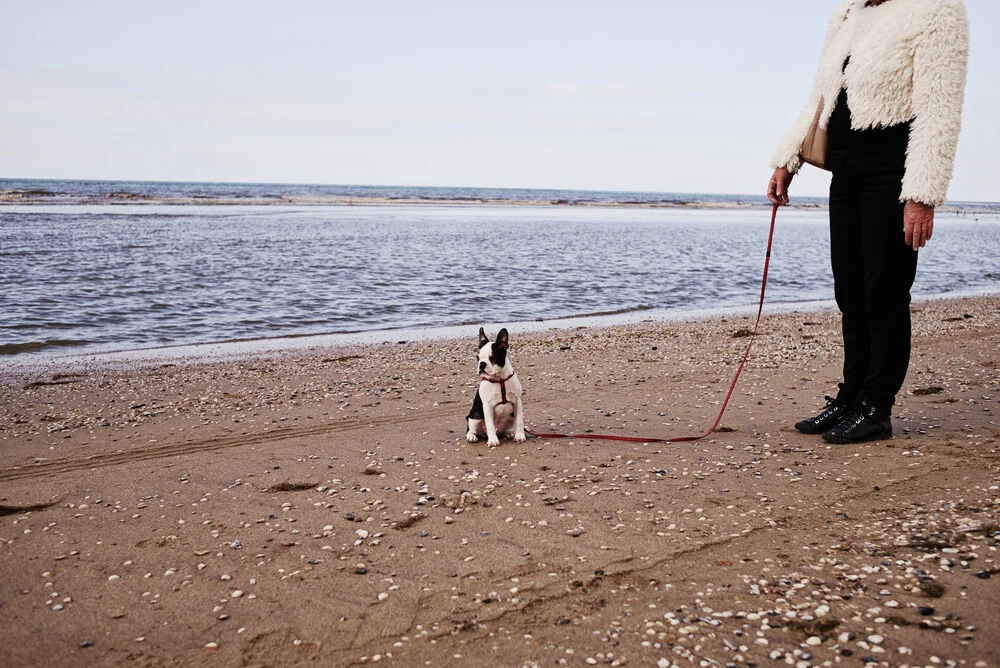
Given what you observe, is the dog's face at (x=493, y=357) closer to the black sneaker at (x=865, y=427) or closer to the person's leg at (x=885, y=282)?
the black sneaker at (x=865, y=427)

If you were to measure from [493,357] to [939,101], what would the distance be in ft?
10.9

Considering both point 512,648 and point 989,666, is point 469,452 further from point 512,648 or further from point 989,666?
point 989,666

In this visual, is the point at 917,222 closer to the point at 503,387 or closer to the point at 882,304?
the point at 882,304

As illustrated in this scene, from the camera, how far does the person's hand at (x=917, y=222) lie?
403 cm

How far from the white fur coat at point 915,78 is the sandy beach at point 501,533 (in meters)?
1.77

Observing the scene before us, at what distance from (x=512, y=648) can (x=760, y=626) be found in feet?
3.08

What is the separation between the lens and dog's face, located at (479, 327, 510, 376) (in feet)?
18.1

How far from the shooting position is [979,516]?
136 inches

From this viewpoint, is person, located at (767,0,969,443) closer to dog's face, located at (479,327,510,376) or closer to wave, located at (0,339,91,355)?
dog's face, located at (479,327,510,376)

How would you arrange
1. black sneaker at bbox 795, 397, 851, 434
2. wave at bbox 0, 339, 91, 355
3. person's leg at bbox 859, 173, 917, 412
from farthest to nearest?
1. wave at bbox 0, 339, 91, 355
2. black sneaker at bbox 795, 397, 851, 434
3. person's leg at bbox 859, 173, 917, 412

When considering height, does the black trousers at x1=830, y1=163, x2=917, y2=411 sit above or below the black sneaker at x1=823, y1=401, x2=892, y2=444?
above

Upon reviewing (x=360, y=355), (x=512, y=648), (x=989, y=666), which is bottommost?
(x=360, y=355)

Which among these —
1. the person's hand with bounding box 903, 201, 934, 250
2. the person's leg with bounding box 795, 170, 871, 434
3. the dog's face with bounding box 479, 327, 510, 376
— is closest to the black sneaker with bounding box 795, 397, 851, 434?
the person's leg with bounding box 795, 170, 871, 434

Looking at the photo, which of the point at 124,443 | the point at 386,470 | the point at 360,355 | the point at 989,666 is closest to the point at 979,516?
the point at 989,666
